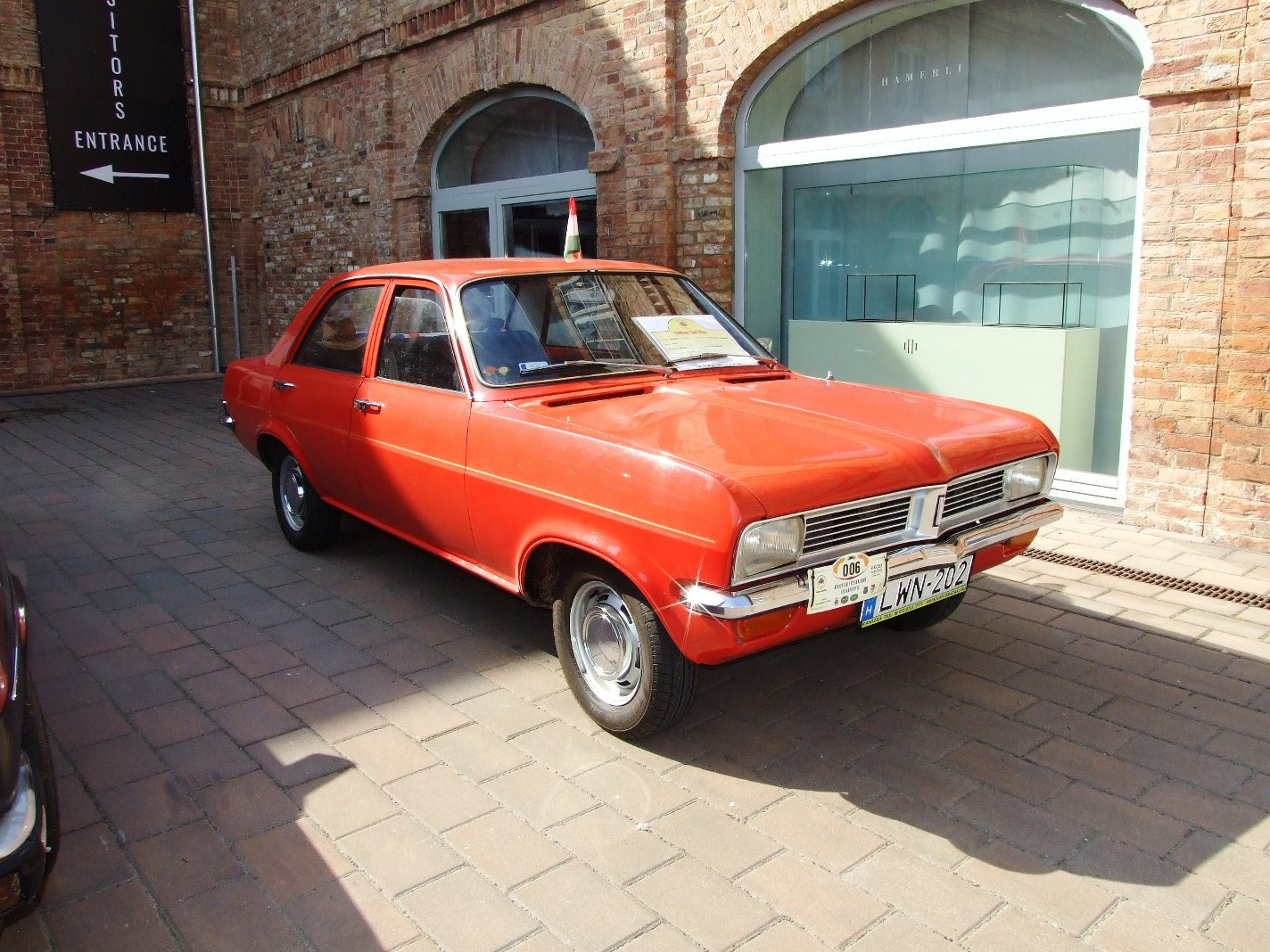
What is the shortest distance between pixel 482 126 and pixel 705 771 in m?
9.29

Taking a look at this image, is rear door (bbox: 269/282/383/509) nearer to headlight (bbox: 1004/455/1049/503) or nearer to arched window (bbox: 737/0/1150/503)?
headlight (bbox: 1004/455/1049/503)

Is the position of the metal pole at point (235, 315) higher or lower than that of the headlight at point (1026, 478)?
higher

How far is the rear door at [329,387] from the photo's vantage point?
506cm

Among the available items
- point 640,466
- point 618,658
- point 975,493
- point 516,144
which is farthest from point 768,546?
point 516,144

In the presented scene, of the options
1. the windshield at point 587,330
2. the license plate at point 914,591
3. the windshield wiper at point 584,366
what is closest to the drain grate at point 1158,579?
the license plate at point 914,591

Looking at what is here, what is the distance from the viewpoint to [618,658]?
3.64m

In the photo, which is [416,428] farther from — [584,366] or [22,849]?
[22,849]

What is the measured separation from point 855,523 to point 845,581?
0.22 meters

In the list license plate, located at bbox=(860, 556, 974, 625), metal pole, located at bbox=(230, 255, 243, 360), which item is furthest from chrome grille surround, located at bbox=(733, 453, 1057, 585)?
metal pole, located at bbox=(230, 255, 243, 360)

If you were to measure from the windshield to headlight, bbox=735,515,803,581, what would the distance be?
1.44 m

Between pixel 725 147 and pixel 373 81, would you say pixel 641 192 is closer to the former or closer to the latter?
pixel 725 147

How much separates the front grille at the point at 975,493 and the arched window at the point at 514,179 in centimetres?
653

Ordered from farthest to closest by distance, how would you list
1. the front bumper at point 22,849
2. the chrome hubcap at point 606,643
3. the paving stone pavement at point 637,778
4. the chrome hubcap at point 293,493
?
the chrome hubcap at point 293,493
the chrome hubcap at point 606,643
the paving stone pavement at point 637,778
the front bumper at point 22,849

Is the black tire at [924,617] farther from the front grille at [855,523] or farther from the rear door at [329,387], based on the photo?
the rear door at [329,387]
